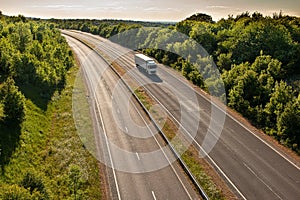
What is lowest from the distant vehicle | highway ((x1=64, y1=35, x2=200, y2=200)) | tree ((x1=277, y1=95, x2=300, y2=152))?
highway ((x1=64, y1=35, x2=200, y2=200))

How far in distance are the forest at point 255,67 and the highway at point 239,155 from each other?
3.24 meters

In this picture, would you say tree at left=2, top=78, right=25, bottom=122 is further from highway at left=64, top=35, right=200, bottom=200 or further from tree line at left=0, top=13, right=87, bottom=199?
highway at left=64, top=35, right=200, bottom=200

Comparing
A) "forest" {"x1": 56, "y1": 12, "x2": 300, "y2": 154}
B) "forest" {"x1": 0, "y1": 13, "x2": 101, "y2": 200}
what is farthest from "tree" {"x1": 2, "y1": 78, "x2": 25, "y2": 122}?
"forest" {"x1": 56, "y1": 12, "x2": 300, "y2": 154}

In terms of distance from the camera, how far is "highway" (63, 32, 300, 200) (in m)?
28.5

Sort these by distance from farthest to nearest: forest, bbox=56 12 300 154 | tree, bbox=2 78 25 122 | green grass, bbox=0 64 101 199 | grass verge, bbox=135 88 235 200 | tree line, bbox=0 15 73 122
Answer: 1. forest, bbox=56 12 300 154
2. tree line, bbox=0 15 73 122
3. tree, bbox=2 78 25 122
4. grass verge, bbox=135 88 235 200
5. green grass, bbox=0 64 101 199

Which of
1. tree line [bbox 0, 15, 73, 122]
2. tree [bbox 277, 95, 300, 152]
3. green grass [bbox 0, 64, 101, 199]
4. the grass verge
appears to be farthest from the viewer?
tree [bbox 277, 95, 300, 152]

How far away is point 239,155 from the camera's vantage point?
3447 centimetres

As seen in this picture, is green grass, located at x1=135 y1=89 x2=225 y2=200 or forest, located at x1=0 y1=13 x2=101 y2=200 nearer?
forest, located at x1=0 y1=13 x2=101 y2=200

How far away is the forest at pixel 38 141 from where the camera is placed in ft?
86.7

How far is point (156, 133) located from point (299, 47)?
37422 millimetres

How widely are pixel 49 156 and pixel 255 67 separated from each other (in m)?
39.2

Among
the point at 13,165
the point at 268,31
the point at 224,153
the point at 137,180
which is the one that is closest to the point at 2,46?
the point at 13,165

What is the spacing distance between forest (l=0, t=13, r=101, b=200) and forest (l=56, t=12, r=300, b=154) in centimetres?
2590

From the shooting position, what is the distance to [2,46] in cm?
5031
